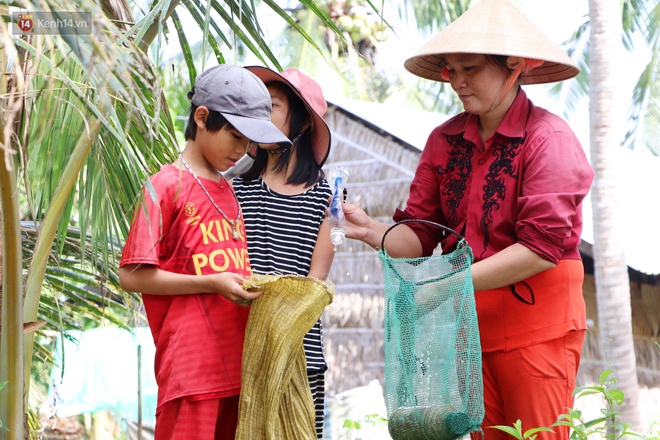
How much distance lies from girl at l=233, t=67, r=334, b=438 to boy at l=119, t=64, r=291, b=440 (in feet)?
0.70

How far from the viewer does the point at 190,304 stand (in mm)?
2396

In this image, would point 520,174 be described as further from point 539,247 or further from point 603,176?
point 603,176

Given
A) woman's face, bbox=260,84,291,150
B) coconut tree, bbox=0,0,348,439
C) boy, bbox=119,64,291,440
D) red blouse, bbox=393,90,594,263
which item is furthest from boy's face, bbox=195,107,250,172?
red blouse, bbox=393,90,594,263

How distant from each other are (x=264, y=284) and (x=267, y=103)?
0.57m

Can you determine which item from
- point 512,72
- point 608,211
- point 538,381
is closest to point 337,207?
point 512,72

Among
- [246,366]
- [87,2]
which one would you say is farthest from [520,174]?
[87,2]

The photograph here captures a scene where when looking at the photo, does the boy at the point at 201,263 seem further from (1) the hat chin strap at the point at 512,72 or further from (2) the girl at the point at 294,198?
(1) the hat chin strap at the point at 512,72

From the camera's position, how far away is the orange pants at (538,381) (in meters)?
2.46

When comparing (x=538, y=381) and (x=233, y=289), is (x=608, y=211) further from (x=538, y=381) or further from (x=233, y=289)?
(x=233, y=289)

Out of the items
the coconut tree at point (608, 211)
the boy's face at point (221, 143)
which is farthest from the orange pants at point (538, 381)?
the coconut tree at point (608, 211)

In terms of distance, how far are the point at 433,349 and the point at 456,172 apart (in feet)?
1.93

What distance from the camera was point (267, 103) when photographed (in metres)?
2.56

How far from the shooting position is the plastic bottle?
2.71 m

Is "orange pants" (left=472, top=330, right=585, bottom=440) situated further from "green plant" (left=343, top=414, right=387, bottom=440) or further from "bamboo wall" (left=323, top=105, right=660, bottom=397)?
Result: "bamboo wall" (left=323, top=105, right=660, bottom=397)
